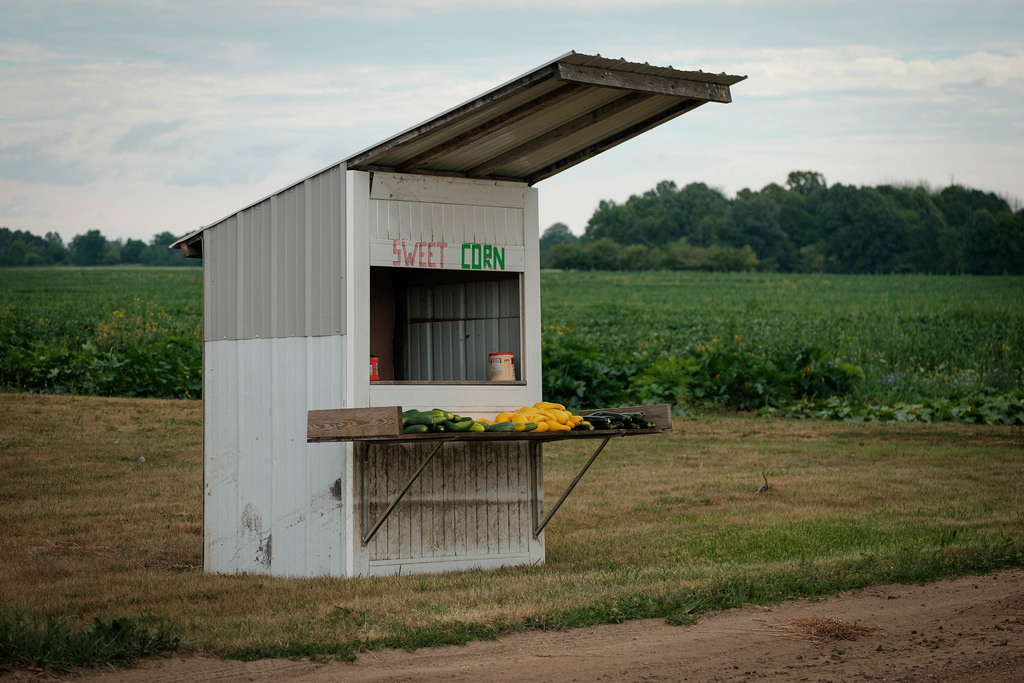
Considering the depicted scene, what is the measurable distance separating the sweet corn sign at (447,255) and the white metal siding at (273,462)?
77cm

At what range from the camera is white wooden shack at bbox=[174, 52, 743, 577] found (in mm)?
8492

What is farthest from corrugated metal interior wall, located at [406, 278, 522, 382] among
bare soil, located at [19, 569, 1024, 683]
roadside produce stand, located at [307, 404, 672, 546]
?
bare soil, located at [19, 569, 1024, 683]

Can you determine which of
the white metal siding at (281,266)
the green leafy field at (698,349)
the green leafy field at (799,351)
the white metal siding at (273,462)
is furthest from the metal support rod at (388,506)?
the green leafy field at (698,349)

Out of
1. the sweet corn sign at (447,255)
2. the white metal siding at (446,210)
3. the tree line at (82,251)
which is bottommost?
the sweet corn sign at (447,255)

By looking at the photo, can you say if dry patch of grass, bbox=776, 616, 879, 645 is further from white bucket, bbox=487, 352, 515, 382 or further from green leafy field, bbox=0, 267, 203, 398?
green leafy field, bbox=0, 267, 203, 398

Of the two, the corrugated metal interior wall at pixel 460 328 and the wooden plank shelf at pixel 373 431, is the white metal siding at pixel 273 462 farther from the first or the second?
the corrugated metal interior wall at pixel 460 328

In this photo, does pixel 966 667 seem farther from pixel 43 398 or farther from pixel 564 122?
pixel 43 398

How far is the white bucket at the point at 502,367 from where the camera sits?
941 cm

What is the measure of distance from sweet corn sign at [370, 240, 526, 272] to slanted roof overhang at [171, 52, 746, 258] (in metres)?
0.60

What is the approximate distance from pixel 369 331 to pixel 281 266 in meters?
0.90

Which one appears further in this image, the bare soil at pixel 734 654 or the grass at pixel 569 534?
the grass at pixel 569 534

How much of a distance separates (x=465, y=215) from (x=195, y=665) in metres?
4.30

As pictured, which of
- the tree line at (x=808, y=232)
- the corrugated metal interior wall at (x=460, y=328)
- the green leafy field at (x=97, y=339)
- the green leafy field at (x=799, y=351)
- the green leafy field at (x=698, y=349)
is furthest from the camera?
the tree line at (x=808, y=232)

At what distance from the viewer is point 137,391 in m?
21.1
